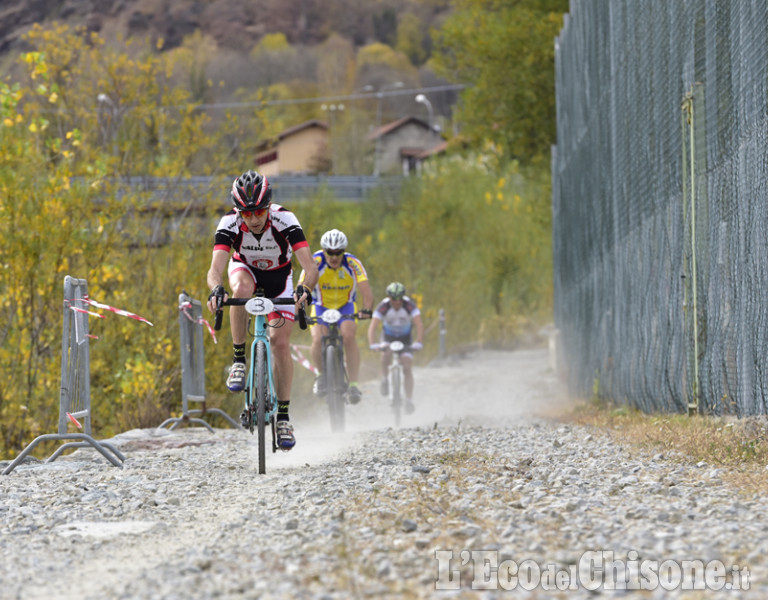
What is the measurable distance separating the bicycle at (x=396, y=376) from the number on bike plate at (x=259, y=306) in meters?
6.71

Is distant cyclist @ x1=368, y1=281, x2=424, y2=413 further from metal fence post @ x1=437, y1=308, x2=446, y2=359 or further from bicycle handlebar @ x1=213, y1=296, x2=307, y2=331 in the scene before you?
metal fence post @ x1=437, y1=308, x2=446, y2=359

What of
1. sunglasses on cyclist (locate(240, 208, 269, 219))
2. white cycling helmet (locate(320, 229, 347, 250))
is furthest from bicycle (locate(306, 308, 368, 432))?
sunglasses on cyclist (locate(240, 208, 269, 219))

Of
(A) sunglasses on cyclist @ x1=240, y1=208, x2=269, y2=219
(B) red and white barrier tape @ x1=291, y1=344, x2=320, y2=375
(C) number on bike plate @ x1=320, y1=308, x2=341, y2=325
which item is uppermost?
(A) sunglasses on cyclist @ x1=240, y1=208, x2=269, y2=219

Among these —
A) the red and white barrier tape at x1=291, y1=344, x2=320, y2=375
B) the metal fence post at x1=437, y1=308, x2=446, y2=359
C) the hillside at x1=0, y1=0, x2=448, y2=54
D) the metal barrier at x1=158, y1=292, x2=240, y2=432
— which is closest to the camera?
the metal barrier at x1=158, y1=292, x2=240, y2=432

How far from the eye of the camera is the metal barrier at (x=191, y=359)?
12.5m

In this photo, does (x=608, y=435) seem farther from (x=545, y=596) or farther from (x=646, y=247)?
(x=545, y=596)

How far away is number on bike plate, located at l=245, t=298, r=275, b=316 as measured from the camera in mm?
8164

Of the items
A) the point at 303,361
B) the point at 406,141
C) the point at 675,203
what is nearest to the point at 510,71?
the point at 303,361

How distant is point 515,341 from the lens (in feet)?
107

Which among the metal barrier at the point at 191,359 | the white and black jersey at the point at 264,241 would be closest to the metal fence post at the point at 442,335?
the metal barrier at the point at 191,359

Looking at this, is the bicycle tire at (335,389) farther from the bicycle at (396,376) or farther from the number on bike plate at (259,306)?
the number on bike plate at (259,306)

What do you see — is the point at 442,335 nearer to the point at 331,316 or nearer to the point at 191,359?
the point at 191,359

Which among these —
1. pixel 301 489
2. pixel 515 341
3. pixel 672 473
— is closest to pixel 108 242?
pixel 301 489

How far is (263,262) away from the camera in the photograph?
866 centimetres
